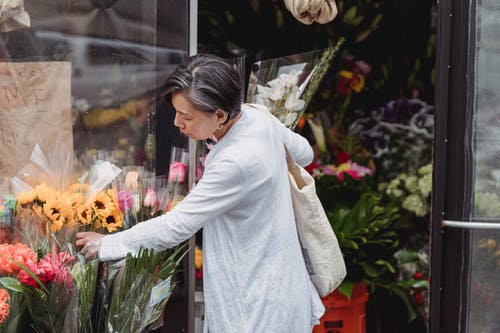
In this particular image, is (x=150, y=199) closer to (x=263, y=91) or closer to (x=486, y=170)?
(x=263, y=91)

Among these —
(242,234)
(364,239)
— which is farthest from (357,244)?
(242,234)

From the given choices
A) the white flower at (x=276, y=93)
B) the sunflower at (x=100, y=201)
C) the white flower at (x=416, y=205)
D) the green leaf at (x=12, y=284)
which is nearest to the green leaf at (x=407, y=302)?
the white flower at (x=416, y=205)

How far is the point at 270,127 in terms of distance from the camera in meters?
2.18

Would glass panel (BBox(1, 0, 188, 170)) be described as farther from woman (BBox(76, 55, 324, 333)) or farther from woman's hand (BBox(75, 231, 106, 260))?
woman (BBox(76, 55, 324, 333))

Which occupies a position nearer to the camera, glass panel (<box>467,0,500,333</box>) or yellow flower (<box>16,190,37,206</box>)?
yellow flower (<box>16,190,37,206</box>)

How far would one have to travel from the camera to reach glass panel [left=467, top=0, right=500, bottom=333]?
2.47m

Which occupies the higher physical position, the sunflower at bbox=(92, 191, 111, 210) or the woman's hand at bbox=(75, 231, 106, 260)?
the sunflower at bbox=(92, 191, 111, 210)

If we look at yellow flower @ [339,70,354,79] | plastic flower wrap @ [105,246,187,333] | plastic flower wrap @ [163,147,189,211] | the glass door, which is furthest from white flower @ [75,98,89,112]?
yellow flower @ [339,70,354,79]

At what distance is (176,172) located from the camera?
8.50 feet

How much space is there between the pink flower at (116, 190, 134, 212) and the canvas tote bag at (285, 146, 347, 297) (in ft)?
1.73

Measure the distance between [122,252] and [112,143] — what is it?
70cm

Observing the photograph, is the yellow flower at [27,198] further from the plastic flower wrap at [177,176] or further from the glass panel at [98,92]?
the plastic flower wrap at [177,176]

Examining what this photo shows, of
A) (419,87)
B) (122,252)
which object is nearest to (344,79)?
(419,87)

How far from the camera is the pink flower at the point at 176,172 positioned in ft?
8.48
